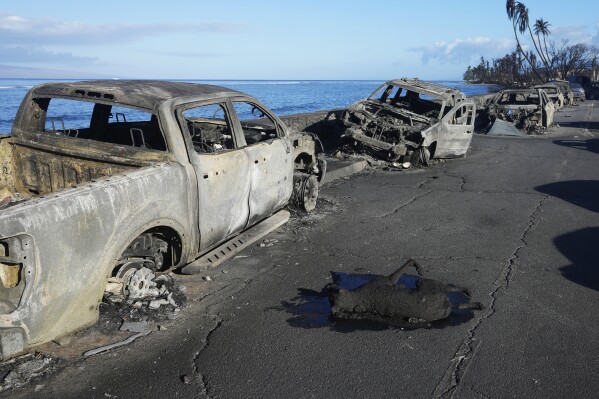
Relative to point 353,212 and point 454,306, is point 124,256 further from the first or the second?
point 353,212

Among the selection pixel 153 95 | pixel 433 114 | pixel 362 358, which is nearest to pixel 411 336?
pixel 362 358

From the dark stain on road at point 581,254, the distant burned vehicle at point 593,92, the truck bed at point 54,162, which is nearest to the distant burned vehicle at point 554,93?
the dark stain on road at point 581,254

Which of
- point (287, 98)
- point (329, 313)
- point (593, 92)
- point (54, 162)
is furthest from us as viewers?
point (287, 98)

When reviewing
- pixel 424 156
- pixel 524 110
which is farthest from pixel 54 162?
pixel 524 110

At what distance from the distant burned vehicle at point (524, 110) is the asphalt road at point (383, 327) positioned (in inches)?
469

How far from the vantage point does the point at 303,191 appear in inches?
298

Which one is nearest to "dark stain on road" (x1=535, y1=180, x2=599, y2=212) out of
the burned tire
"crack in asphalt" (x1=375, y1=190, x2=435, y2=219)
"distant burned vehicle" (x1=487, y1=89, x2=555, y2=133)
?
"crack in asphalt" (x1=375, y1=190, x2=435, y2=219)

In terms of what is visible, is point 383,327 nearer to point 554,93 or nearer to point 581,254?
point 581,254

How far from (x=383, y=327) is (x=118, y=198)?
7.38ft

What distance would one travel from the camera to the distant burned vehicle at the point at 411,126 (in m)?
11.9

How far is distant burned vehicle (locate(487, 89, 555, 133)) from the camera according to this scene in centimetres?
1931

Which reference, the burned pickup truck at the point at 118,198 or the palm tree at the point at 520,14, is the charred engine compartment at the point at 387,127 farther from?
the palm tree at the point at 520,14

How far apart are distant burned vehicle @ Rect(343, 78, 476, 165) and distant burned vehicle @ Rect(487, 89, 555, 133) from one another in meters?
6.65

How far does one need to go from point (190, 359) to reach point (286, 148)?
3368 millimetres
